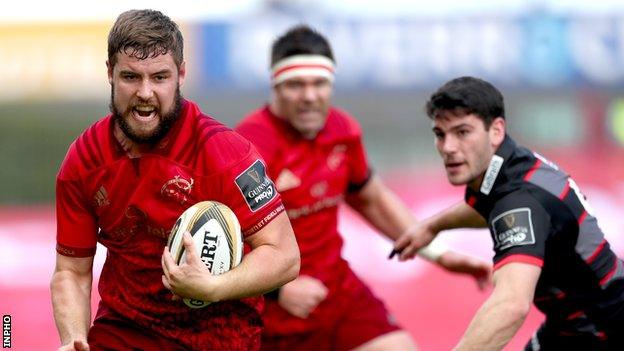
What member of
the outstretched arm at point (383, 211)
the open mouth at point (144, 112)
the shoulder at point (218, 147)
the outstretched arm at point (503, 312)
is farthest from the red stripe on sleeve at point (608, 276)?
the open mouth at point (144, 112)

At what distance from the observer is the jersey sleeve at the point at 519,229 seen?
5.55 meters

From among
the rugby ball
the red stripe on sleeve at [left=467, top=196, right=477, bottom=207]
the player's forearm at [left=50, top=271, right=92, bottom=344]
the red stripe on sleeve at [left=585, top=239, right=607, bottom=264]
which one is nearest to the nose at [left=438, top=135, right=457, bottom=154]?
the red stripe on sleeve at [left=467, top=196, right=477, bottom=207]

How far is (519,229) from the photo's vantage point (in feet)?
18.4

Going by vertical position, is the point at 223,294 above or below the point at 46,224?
above

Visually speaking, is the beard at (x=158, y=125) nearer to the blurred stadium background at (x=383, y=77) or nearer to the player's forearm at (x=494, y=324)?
the player's forearm at (x=494, y=324)

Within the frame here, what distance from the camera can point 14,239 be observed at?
1355 centimetres

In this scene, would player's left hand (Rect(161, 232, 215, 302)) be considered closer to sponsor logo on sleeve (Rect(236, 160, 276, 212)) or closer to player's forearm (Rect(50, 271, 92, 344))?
sponsor logo on sleeve (Rect(236, 160, 276, 212))

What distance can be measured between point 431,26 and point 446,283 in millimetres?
11220

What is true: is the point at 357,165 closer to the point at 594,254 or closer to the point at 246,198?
the point at 594,254

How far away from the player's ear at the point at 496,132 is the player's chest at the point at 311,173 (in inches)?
55.9

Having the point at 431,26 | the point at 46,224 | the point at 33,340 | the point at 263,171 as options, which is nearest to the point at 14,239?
the point at 46,224

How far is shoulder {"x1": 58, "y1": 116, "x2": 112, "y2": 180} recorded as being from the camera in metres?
5.33

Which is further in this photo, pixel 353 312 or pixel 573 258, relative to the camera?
pixel 353 312

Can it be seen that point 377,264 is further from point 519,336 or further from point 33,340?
point 33,340
